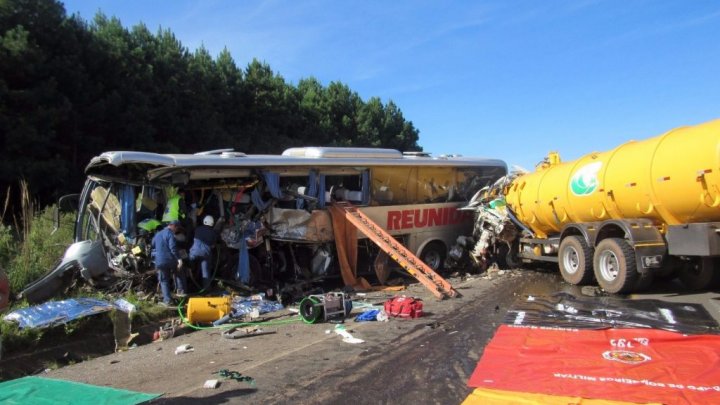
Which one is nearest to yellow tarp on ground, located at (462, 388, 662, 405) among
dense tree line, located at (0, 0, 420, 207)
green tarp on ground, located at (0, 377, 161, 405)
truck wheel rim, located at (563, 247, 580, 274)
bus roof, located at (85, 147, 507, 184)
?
green tarp on ground, located at (0, 377, 161, 405)

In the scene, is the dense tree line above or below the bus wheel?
above

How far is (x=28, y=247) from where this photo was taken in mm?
9805

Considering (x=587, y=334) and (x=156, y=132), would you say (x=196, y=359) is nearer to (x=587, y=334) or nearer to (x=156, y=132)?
(x=587, y=334)

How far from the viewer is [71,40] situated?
59.5 feet

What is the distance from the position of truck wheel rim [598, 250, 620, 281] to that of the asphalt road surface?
3.40 ft

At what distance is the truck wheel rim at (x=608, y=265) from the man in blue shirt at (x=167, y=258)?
7.35 meters

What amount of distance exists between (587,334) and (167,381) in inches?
187

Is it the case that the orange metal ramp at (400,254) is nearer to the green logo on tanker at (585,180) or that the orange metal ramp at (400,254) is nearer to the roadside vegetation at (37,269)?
the green logo on tanker at (585,180)

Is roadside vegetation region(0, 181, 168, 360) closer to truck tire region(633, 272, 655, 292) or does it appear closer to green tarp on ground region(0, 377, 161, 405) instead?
green tarp on ground region(0, 377, 161, 405)

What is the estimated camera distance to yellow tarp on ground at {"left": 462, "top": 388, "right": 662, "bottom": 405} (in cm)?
437

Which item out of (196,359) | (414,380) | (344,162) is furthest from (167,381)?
(344,162)

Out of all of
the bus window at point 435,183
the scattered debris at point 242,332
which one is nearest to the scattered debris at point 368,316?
the scattered debris at point 242,332

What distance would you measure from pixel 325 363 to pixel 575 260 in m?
6.81

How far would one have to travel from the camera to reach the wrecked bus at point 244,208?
9641 mm
